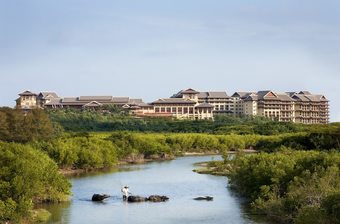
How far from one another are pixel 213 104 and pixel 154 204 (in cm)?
9091

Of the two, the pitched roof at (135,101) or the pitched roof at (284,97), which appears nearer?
the pitched roof at (135,101)

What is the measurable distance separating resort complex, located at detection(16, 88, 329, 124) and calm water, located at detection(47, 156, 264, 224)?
61.7 m

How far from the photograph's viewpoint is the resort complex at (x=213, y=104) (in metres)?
114

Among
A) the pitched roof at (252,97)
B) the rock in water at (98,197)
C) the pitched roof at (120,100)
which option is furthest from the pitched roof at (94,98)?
the rock in water at (98,197)

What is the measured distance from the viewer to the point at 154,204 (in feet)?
105

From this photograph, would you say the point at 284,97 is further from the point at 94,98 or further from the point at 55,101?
the point at 55,101

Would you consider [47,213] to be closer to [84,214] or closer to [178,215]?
[84,214]

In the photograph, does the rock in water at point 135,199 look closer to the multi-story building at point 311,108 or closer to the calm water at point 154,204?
the calm water at point 154,204

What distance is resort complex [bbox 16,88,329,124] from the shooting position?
114 meters

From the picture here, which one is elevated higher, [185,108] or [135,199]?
[185,108]

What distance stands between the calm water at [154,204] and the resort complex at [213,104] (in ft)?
202

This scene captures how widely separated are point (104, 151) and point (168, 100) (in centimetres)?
6343

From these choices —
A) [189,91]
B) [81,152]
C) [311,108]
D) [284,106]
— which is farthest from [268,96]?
[81,152]

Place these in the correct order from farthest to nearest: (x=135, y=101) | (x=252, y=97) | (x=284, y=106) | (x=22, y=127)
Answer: (x=135, y=101)
(x=284, y=106)
(x=252, y=97)
(x=22, y=127)
